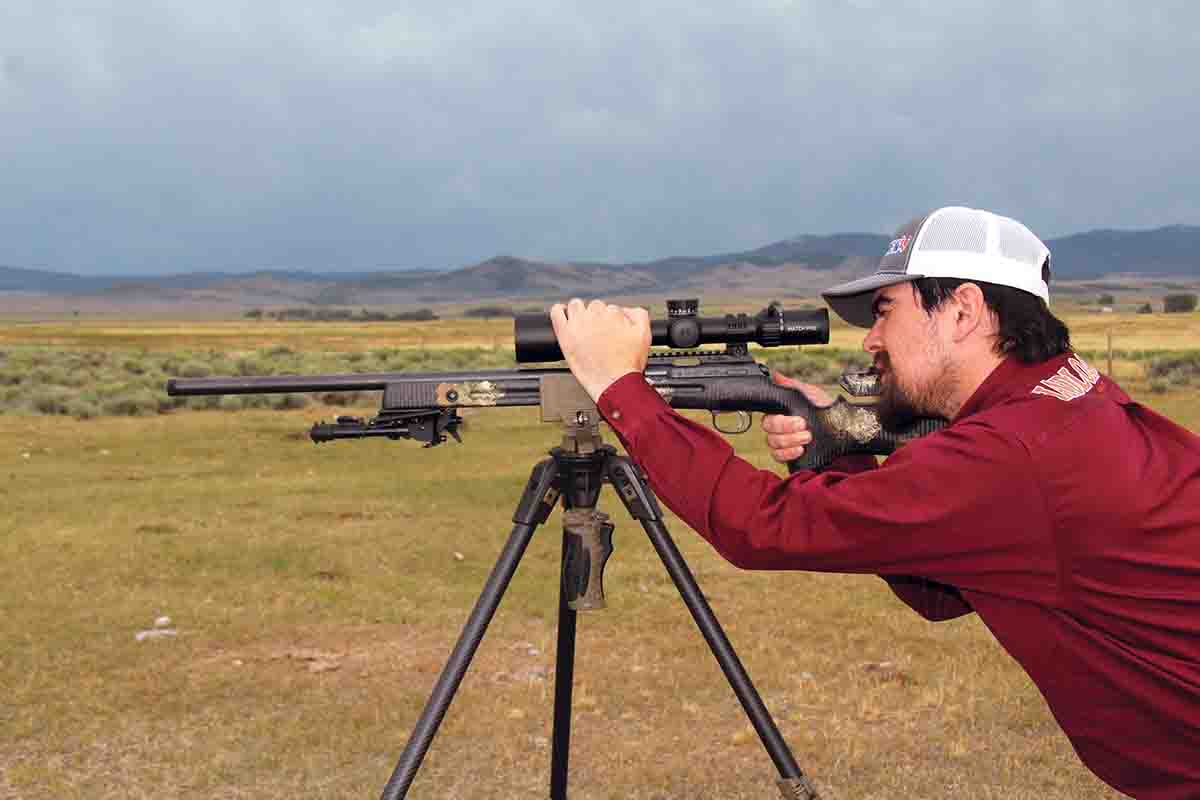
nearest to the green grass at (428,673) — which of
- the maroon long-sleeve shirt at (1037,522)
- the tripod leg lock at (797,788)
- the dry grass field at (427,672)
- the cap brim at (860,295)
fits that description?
the dry grass field at (427,672)

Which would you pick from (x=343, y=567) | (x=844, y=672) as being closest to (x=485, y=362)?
(x=343, y=567)

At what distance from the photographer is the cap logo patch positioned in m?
3.49

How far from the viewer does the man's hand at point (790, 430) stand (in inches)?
173

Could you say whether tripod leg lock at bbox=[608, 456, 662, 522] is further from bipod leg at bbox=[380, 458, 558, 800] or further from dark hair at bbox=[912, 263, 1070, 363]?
dark hair at bbox=[912, 263, 1070, 363]

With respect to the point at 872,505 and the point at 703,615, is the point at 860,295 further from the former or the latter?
the point at 703,615

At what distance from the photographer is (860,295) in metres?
3.88

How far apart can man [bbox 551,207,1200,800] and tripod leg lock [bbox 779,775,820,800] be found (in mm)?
1517

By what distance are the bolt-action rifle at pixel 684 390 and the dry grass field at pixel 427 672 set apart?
2.73m

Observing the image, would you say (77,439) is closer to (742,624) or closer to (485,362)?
(742,624)

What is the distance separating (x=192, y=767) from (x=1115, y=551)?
569 centimetres

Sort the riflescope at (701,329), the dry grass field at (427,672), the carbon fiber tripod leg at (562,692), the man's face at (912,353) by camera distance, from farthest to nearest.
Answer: the dry grass field at (427,672) < the carbon fiber tripod leg at (562,692) < the riflescope at (701,329) < the man's face at (912,353)

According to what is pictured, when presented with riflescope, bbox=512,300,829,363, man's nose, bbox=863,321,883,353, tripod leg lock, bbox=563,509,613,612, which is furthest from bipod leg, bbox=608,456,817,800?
man's nose, bbox=863,321,883,353

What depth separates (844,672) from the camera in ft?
26.5

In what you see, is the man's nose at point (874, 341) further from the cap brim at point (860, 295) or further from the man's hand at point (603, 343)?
the man's hand at point (603, 343)
